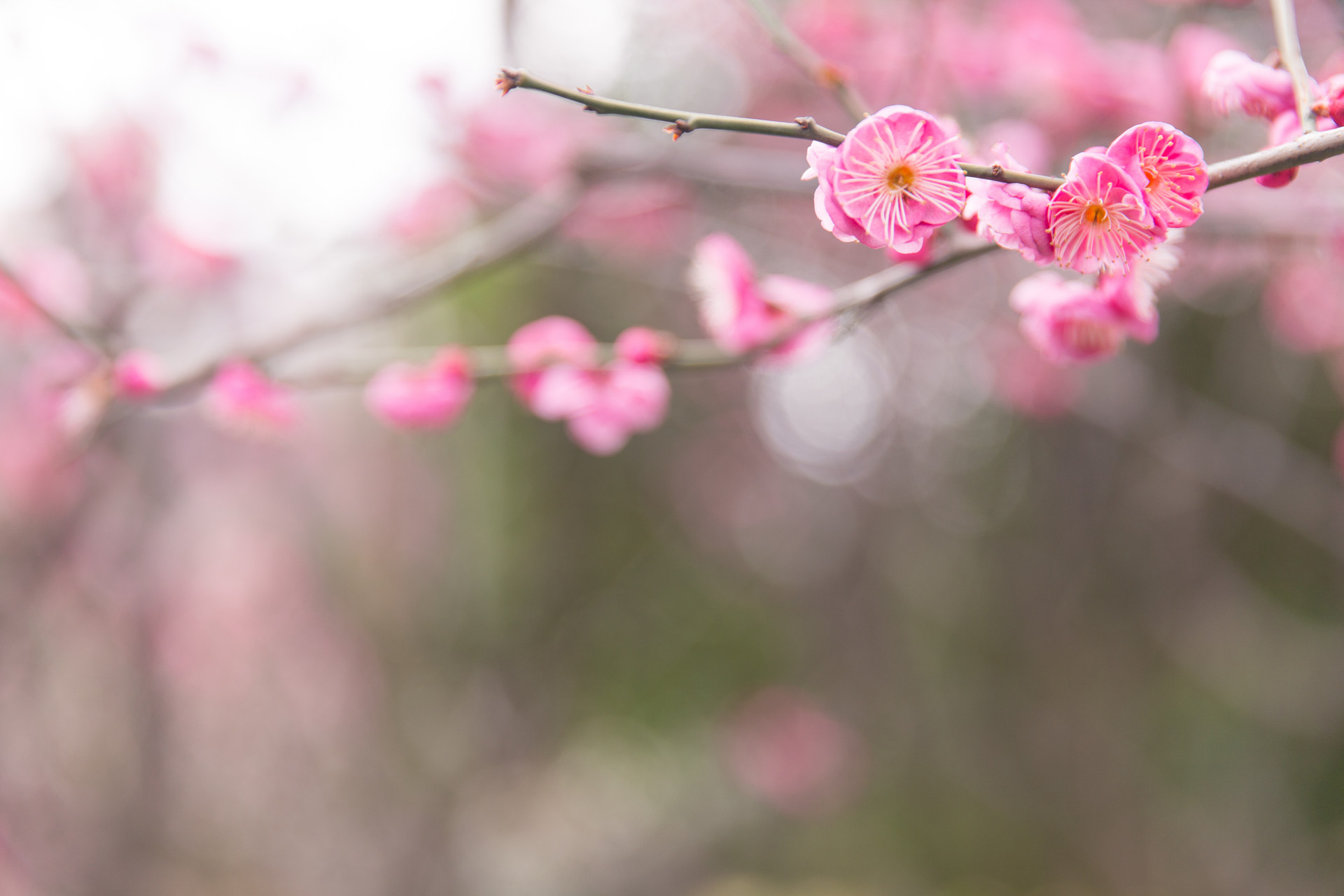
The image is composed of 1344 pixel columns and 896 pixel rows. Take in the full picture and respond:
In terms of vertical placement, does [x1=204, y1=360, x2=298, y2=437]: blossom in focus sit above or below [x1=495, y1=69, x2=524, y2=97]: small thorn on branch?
above

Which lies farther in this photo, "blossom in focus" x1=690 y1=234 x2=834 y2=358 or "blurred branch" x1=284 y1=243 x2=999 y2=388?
"blossom in focus" x1=690 y1=234 x2=834 y2=358

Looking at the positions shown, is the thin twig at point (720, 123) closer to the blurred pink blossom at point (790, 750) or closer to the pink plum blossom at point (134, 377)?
the pink plum blossom at point (134, 377)

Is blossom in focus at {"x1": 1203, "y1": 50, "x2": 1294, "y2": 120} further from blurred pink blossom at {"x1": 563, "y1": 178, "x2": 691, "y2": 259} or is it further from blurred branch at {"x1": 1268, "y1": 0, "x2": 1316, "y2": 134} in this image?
blurred pink blossom at {"x1": 563, "y1": 178, "x2": 691, "y2": 259}

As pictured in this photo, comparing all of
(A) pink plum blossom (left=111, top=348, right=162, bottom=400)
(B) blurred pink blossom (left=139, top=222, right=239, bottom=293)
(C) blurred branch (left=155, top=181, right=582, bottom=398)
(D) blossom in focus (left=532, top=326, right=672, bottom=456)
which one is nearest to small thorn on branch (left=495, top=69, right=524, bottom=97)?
(D) blossom in focus (left=532, top=326, right=672, bottom=456)

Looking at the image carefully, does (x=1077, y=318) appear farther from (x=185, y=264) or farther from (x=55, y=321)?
(x=185, y=264)

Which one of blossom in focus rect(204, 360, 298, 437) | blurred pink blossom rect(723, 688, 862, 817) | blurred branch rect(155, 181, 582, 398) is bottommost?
blossom in focus rect(204, 360, 298, 437)
